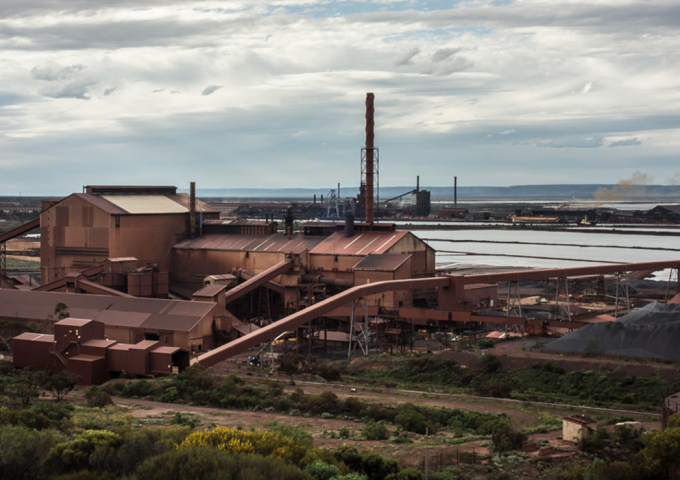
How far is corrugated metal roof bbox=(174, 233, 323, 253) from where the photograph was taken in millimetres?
57344

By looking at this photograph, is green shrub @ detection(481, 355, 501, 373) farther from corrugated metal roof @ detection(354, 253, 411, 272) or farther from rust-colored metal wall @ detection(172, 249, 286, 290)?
rust-colored metal wall @ detection(172, 249, 286, 290)

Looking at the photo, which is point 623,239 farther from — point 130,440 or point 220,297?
point 130,440

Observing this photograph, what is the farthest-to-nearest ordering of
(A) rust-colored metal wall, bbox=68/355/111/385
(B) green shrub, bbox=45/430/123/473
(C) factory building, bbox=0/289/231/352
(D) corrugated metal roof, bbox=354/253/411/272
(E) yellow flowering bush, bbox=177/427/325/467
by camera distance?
(D) corrugated metal roof, bbox=354/253/411/272 → (C) factory building, bbox=0/289/231/352 → (A) rust-colored metal wall, bbox=68/355/111/385 → (E) yellow flowering bush, bbox=177/427/325/467 → (B) green shrub, bbox=45/430/123/473

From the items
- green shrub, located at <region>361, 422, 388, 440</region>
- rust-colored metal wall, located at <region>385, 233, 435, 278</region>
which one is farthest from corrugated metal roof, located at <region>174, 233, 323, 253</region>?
green shrub, located at <region>361, 422, 388, 440</region>

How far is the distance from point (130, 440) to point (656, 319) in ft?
92.7

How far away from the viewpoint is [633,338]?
35.3m

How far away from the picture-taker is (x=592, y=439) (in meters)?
21.6

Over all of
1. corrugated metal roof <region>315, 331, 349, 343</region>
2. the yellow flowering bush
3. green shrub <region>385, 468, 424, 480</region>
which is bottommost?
corrugated metal roof <region>315, 331, 349, 343</region>

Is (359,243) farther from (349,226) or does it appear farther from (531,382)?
(531,382)

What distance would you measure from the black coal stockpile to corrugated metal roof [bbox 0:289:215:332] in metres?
19.9

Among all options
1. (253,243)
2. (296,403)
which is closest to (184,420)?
(296,403)

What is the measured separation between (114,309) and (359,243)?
60.2 ft

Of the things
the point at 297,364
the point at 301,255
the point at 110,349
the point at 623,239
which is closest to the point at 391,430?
the point at 297,364

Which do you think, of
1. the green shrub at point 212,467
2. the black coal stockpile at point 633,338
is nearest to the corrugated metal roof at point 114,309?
the black coal stockpile at point 633,338
